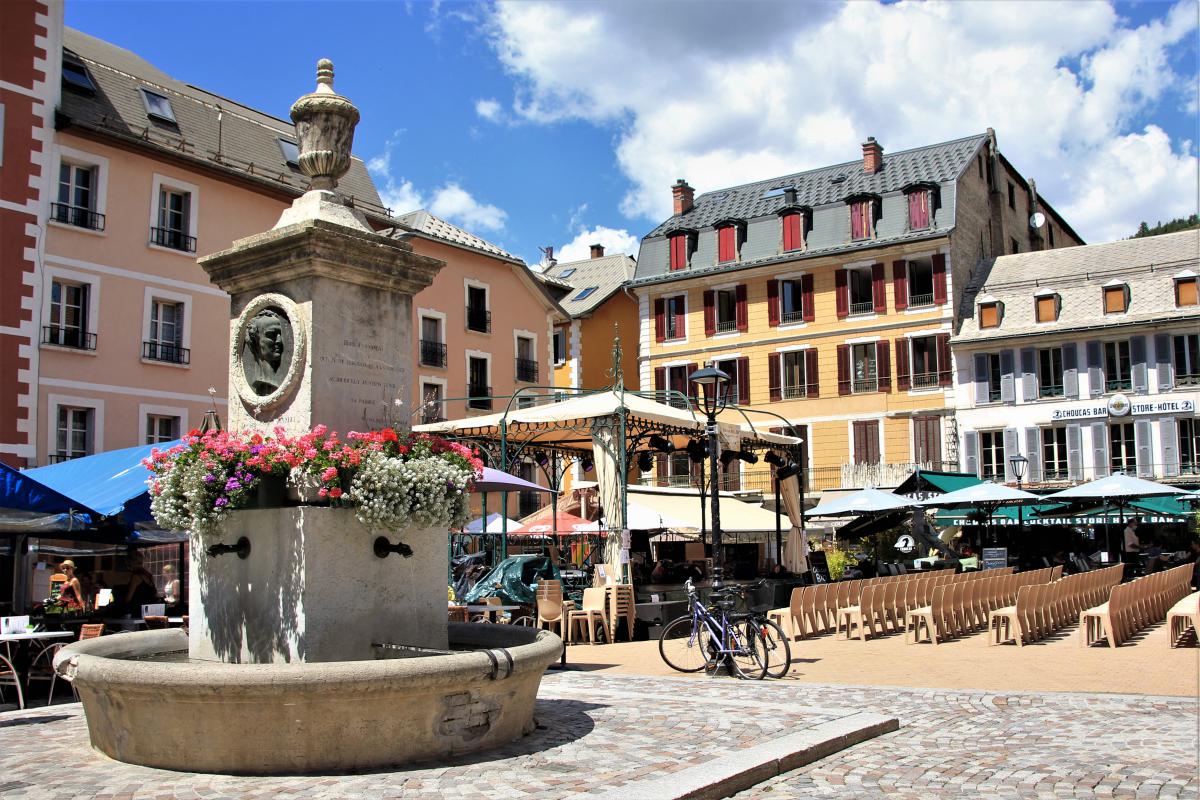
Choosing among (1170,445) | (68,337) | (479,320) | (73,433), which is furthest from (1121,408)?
(68,337)

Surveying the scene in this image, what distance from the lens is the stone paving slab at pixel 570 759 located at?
574 centimetres

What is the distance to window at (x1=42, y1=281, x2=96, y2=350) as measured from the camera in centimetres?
2472

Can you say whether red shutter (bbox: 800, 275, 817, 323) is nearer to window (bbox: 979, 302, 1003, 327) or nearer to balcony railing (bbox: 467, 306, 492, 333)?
window (bbox: 979, 302, 1003, 327)

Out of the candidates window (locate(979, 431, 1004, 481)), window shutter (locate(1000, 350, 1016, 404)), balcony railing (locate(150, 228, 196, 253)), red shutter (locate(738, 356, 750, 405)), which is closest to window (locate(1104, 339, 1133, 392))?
window shutter (locate(1000, 350, 1016, 404))

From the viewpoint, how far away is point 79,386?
24.9 meters

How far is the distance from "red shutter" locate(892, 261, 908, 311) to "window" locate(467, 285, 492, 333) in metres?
14.8

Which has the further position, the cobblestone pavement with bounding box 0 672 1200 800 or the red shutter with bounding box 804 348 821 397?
the red shutter with bounding box 804 348 821 397

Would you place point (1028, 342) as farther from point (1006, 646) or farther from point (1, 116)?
point (1, 116)

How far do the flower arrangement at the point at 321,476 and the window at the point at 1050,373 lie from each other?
33656 millimetres

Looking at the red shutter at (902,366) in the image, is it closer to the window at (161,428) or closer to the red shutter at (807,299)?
the red shutter at (807,299)

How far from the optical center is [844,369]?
40.8 metres

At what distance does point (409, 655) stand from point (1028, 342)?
113 feet

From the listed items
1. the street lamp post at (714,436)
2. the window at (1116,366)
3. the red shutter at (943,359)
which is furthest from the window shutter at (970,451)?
the street lamp post at (714,436)

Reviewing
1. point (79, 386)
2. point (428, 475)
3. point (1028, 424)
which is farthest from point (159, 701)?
point (1028, 424)
